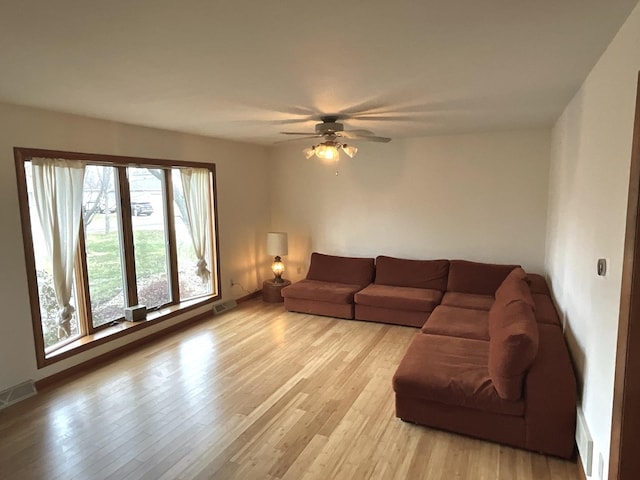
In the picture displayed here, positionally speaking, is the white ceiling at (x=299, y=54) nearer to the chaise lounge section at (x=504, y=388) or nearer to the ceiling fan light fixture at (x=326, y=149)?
the ceiling fan light fixture at (x=326, y=149)

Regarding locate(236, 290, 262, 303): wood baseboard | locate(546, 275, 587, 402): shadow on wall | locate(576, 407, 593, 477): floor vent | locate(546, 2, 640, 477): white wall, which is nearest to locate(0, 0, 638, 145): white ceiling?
locate(546, 2, 640, 477): white wall

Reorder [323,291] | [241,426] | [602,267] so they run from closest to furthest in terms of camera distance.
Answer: [602,267], [241,426], [323,291]

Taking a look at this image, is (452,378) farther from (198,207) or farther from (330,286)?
(198,207)

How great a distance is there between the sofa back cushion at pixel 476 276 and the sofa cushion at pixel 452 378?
68.8 inches

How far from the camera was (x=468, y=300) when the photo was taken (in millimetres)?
4543

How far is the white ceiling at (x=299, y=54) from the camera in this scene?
1565 millimetres

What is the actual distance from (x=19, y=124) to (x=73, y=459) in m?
2.57

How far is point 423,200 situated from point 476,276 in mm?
1229

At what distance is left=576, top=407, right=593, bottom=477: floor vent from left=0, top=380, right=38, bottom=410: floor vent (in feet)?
13.1

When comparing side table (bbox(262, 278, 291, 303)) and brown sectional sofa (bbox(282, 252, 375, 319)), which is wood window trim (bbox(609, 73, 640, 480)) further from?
side table (bbox(262, 278, 291, 303))

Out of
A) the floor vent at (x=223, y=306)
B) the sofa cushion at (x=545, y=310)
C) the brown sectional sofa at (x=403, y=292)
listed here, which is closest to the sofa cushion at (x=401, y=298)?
the brown sectional sofa at (x=403, y=292)

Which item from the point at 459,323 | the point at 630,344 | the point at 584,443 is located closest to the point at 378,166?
the point at 459,323

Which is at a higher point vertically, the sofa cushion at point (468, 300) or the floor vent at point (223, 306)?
the sofa cushion at point (468, 300)

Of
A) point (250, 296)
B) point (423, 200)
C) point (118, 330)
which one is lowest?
point (250, 296)
